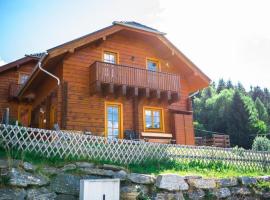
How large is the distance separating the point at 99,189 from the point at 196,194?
3.47 m

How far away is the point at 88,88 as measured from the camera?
17.1 metres

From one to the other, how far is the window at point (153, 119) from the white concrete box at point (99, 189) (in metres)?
9.49

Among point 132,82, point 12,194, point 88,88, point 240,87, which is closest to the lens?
point 12,194

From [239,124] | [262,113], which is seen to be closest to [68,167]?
[239,124]

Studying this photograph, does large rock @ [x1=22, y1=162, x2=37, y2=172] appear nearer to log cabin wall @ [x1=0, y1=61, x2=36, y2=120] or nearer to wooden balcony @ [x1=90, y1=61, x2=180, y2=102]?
wooden balcony @ [x1=90, y1=61, x2=180, y2=102]

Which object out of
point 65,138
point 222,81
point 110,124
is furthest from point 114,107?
point 222,81

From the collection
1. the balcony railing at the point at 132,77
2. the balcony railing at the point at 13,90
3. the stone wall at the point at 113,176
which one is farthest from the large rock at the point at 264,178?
the balcony railing at the point at 13,90

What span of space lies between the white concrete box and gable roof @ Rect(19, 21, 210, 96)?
28.5 feet

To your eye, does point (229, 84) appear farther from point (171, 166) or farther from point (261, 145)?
point (171, 166)

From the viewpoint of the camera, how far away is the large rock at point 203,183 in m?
10.6

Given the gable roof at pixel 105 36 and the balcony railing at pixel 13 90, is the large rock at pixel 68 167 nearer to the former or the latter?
the gable roof at pixel 105 36

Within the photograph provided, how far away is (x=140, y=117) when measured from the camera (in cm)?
1834

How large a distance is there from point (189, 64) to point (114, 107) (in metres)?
5.51

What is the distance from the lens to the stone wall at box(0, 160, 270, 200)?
8414mm
